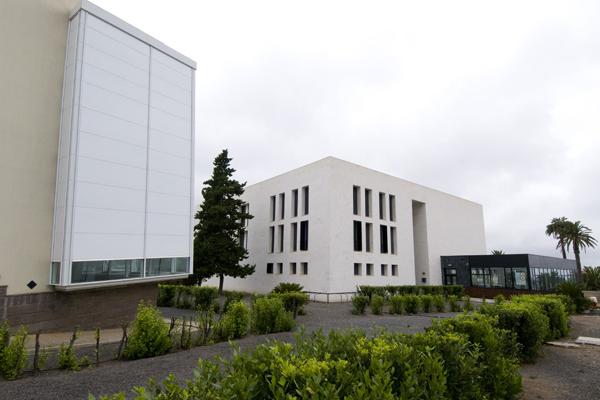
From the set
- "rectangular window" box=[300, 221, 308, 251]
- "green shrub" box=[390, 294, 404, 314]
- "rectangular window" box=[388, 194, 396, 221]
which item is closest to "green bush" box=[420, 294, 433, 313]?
"green shrub" box=[390, 294, 404, 314]

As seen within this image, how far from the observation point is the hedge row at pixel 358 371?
3.07m

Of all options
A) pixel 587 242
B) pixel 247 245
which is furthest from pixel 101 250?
pixel 587 242

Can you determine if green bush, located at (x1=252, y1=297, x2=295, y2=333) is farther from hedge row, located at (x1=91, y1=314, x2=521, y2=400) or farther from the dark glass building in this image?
the dark glass building

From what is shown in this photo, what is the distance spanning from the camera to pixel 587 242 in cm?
4853

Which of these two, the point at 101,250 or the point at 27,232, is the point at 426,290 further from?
the point at 27,232

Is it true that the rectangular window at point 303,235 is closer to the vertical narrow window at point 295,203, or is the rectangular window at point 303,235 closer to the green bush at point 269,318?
the vertical narrow window at point 295,203

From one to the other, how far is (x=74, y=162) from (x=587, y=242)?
200 feet

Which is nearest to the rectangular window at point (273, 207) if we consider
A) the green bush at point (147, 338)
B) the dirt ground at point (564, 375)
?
the green bush at point (147, 338)

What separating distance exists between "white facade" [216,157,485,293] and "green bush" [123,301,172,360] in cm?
1899

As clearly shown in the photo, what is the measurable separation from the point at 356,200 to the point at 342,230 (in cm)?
411

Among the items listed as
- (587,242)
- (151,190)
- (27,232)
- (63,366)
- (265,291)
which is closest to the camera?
(63,366)

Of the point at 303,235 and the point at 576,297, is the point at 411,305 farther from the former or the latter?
the point at 303,235

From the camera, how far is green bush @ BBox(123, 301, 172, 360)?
9.32 meters

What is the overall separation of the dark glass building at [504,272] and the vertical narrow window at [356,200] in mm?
15320
